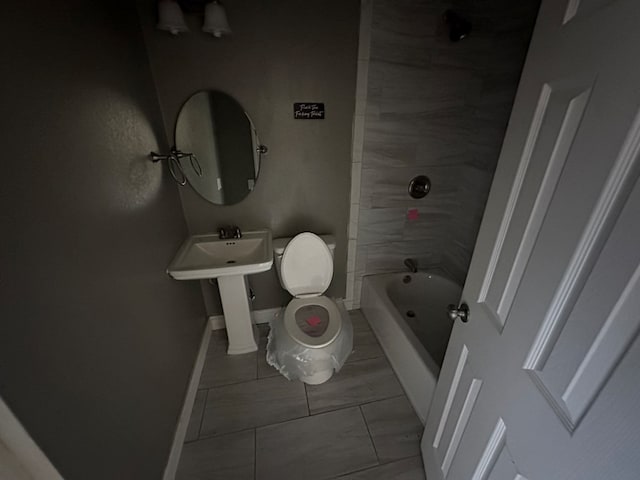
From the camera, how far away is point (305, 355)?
1509 mm

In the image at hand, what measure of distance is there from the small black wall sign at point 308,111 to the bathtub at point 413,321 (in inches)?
49.1

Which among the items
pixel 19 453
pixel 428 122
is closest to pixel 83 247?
pixel 19 453

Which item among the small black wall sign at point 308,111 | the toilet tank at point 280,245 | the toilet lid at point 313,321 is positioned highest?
the small black wall sign at point 308,111

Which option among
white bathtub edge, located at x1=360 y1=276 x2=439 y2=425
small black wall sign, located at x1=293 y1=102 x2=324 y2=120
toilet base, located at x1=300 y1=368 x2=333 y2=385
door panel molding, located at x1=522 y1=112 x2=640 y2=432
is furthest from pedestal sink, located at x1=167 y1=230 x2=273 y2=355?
door panel molding, located at x1=522 y1=112 x2=640 y2=432

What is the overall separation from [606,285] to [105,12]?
66.6 inches

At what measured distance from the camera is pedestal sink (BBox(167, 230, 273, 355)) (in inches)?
62.8

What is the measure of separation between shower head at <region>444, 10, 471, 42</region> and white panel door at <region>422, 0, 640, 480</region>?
118cm

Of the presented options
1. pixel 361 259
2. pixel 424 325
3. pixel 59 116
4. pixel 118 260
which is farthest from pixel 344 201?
pixel 59 116

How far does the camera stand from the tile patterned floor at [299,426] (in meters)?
1.22

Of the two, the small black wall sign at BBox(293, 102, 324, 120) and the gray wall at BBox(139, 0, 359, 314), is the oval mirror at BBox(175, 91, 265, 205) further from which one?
the small black wall sign at BBox(293, 102, 324, 120)

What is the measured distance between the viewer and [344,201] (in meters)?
1.85

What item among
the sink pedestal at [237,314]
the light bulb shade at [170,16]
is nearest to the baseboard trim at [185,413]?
the sink pedestal at [237,314]

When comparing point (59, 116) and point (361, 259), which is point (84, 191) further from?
point (361, 259)

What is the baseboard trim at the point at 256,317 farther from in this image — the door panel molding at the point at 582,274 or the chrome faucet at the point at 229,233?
the door panel molding at the point at 582,274
